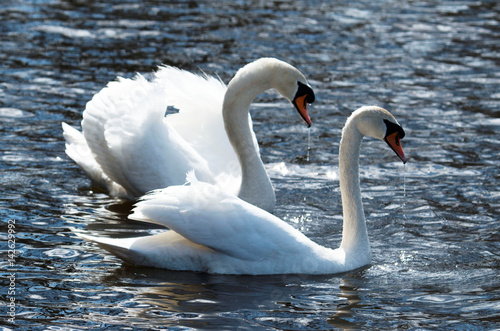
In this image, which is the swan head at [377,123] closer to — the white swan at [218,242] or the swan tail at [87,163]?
the white swan at [218,242]

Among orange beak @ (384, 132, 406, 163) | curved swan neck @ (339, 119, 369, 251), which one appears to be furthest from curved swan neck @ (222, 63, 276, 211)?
orange beak @ (384, 132, 406, 163)

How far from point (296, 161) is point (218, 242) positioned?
3.49 metres

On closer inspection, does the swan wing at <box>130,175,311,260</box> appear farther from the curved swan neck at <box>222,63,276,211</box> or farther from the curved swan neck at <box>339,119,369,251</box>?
the curved swan neck at <box>222,63,276,211</box>

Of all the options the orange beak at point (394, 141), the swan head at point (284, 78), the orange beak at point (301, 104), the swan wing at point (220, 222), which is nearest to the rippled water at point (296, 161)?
the swan wing at point (220, 222)

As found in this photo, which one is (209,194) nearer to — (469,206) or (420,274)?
(420,274)

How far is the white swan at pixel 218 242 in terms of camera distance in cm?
670

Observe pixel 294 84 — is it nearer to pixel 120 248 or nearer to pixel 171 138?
pixel 171 138

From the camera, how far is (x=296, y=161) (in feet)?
33.0

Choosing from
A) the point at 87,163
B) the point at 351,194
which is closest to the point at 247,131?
the point at 351,194

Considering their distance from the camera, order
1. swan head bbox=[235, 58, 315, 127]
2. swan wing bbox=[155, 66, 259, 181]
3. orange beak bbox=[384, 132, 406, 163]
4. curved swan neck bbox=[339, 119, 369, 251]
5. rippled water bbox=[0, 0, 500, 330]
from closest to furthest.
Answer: rippled water bbox=[0, 0, 500, 330] < curved swan neck bbox=[339, 119, 369, 251] < orange beak bbox=[384, 132, 406, 163] < swan head bbox=[235, 58, 315, 127] < swan wing bbox=[155, 66, 259, 181]

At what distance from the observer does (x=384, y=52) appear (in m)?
14.3

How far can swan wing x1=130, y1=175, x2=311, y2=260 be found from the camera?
6.68 m

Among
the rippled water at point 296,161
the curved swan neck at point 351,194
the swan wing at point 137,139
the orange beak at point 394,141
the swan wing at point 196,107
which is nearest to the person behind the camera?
the rippled water at point 296,161

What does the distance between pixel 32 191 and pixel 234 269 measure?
270 centimetres
